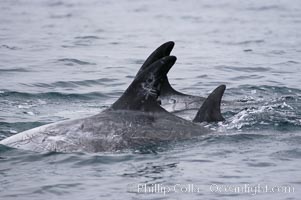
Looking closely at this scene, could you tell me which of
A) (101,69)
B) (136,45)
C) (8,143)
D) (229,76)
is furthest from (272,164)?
(136,45)

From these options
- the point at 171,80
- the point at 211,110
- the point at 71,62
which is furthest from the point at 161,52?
the point at 71,62

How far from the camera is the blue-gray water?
9562 mm

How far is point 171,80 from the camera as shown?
62.5 ft

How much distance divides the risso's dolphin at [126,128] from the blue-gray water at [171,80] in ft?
0.70

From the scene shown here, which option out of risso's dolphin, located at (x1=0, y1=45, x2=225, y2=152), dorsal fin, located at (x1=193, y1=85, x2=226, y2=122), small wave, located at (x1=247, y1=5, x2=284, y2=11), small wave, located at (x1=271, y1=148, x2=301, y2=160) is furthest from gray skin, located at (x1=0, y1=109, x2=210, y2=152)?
small wave, located at (x1=247, y1=5, x2=284, y2=11)

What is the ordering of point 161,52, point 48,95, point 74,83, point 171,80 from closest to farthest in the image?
point 161,52 < point 48,95 < point 74,83 < point 171,80

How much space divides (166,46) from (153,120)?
1102 mm

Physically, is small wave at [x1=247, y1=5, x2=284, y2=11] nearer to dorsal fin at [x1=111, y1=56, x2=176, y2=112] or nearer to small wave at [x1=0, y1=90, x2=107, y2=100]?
small wave at [x1=0, y1=90, x2=107, y2=100]

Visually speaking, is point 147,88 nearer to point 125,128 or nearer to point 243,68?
point 125,128

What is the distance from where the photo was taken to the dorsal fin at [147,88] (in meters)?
10.6

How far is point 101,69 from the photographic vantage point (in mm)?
20531

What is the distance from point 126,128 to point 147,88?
62cm

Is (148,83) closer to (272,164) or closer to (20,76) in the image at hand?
(272,164)

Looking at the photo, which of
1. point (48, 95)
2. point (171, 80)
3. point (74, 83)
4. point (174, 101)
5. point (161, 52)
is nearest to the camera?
point (161, 52)
